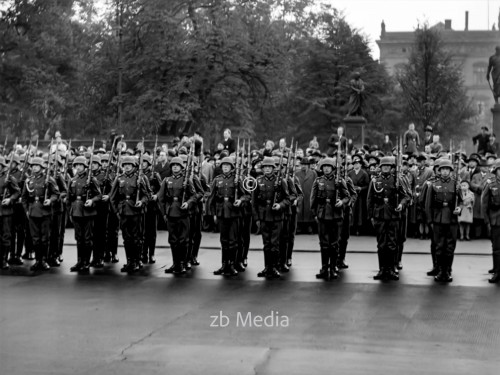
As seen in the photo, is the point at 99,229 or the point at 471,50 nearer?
the point at 99,229

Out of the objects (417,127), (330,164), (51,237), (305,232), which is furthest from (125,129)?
(330,164)

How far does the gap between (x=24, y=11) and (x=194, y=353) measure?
38524mm

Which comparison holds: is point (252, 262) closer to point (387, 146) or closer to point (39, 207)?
point (39, 207)

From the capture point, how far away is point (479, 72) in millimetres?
84688

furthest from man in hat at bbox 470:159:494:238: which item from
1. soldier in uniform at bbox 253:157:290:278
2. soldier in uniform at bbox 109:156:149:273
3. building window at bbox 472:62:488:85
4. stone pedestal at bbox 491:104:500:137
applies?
building window at bbox 472:62:488:85

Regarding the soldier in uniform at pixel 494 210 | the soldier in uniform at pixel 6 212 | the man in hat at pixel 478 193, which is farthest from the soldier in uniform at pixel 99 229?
the man in hat at pixel 478 193

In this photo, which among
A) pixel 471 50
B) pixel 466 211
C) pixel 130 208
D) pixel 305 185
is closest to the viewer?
pixel 130 208

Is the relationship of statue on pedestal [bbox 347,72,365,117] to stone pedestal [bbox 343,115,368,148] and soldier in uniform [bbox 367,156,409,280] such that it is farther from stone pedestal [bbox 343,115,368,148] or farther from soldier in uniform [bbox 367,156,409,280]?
soldier in uniform [bbox 367,156,409,280]

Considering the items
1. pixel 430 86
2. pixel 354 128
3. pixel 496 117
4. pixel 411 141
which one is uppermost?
pixel 430 86

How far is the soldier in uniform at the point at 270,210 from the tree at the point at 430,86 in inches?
1076

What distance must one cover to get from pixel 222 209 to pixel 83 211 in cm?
265

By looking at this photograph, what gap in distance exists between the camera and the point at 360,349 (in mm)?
9359

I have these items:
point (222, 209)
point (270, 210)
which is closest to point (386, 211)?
point (270, 210)

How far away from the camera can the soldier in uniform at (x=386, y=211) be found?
1429 cm
